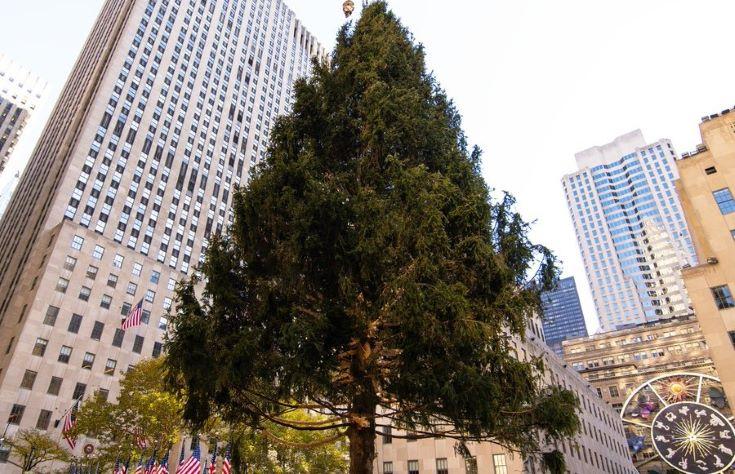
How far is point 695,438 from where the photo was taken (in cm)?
3884

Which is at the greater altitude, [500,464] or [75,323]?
[75,323]

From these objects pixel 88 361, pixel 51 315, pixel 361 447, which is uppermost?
pixel 51 315

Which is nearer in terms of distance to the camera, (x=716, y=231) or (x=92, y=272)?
(x=716, y=231)

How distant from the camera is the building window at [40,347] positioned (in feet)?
180

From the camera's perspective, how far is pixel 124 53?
8394cm

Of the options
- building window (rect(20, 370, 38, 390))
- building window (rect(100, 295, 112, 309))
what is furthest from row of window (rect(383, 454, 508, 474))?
building window (rect(100, 295, 112, 309))

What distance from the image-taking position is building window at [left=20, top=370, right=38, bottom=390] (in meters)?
52.7

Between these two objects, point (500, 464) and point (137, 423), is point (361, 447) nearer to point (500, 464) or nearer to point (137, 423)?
point (137, 423)

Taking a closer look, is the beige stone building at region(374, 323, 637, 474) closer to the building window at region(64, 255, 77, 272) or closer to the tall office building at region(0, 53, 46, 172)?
the building window at region(64, 255, 77, 272)

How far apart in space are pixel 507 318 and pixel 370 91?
27.1 feet

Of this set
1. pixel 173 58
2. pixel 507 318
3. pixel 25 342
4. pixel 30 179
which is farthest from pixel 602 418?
pixel 30 179

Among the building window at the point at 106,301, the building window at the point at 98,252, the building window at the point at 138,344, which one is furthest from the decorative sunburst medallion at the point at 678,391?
the building window at the point at 98,252

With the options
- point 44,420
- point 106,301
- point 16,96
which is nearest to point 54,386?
point 44,420

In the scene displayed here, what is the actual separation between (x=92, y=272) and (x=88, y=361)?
11.6m
